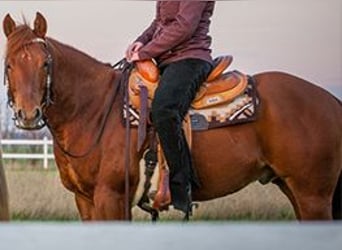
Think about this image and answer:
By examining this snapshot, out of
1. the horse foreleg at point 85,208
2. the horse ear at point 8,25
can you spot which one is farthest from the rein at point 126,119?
the horse ear at point 8,25

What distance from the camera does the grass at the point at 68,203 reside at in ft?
15.0

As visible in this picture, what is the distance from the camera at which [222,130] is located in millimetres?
4645

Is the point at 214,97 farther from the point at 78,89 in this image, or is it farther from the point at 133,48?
the point at 78,89

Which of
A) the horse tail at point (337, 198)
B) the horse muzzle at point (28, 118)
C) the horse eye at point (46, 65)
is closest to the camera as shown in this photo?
the horse muzzle at point (28, 118)

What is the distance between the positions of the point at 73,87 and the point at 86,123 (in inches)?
4.9

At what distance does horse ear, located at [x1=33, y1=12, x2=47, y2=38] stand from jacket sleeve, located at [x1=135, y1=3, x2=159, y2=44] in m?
0.31

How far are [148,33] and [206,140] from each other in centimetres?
39

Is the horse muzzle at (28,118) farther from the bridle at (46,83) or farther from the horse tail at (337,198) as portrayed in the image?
the horse tail at (337,198)

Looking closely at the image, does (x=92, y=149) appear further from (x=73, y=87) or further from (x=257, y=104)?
(x=257, y=104)

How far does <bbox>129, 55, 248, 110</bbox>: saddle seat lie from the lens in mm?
4598

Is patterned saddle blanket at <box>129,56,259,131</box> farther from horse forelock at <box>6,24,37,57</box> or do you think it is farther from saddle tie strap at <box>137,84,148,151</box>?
horse forelock at <box>6,24,37,57</box>

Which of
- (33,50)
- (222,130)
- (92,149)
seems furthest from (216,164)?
(33,50)

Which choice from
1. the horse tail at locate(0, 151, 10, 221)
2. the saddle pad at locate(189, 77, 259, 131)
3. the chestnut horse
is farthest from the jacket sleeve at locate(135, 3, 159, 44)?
the horse tail at locate(0, 151, 10, 221)

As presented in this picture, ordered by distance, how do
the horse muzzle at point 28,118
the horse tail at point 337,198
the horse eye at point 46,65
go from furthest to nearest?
the horse tail at point 337,198 → the horse eye at point 46,65 → the horse muzzle at point 28,118
